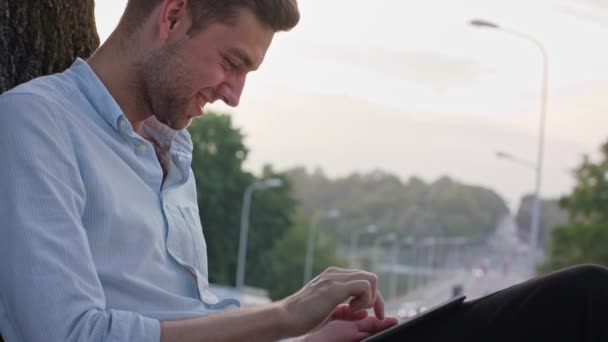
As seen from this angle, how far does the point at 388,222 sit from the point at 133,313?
405 ft

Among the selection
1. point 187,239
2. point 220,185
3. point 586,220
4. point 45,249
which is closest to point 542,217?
point 220,185

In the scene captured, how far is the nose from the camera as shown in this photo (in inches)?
104

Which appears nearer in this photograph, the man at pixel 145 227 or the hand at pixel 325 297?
the man at pixel 145 227

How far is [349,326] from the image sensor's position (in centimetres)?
258

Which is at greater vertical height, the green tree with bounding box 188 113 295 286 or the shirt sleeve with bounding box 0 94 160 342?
the shirt sleeve with bounding box 0 94 160 342

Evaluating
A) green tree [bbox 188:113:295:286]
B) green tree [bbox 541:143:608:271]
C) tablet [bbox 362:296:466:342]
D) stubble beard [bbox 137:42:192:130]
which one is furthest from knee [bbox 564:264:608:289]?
green tree [bbox 188:113:295:286]

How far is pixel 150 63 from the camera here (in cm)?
262

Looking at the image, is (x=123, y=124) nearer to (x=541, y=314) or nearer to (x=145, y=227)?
(x=145, y=227)

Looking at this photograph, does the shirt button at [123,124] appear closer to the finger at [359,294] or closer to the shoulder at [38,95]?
the shoulder at [38,95]

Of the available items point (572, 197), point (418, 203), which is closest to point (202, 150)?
point (572, 197)

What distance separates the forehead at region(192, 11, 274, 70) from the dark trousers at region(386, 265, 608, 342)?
65 centimetres

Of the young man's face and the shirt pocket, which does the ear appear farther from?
the shirt pocket

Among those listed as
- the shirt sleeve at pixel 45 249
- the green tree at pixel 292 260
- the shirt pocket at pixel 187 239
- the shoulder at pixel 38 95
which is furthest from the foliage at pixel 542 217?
the shirt sleeve at pixel 45 249

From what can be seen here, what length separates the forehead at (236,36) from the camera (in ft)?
8.39
